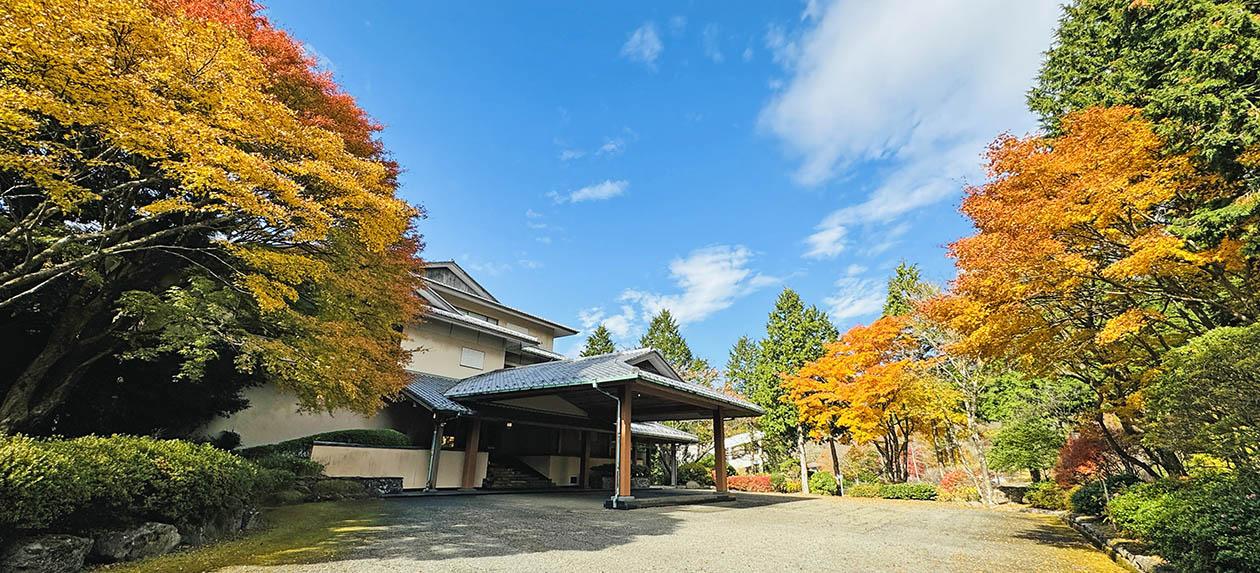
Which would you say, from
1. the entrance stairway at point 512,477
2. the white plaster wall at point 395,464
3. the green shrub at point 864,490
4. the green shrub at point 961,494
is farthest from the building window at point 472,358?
the green shrub at point 961,494

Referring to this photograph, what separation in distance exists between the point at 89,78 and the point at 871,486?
1020 inches

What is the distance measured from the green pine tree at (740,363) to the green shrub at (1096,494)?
93.1 feet

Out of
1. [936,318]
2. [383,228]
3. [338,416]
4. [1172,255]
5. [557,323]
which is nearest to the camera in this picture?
[1172,255]

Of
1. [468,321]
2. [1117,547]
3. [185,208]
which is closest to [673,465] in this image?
[468,321]

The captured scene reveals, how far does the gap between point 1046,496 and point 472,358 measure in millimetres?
20351

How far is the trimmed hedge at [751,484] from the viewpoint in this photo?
1016 inches

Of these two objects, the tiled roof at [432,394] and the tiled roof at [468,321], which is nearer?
the tiled roof at [432,394]

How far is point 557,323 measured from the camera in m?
26.1

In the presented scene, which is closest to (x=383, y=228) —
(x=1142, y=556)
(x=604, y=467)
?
(x=1142, y=556)

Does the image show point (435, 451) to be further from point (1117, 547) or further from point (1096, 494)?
point (1096, 494)

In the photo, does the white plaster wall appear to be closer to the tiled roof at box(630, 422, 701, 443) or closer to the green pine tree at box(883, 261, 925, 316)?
the tiled roof at box(630, 422, 701, 443)

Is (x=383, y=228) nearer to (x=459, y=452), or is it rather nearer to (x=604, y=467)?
(x=459, y=452)

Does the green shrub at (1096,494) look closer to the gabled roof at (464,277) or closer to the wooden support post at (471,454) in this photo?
the wooden support post at (471,454)

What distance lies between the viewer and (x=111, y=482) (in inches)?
194
